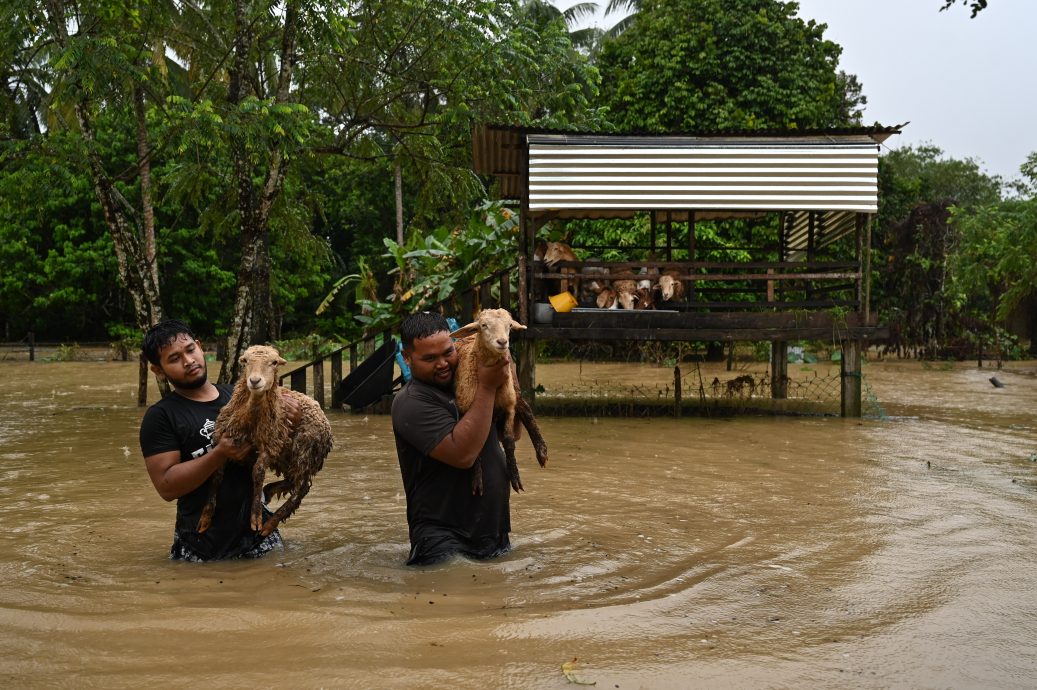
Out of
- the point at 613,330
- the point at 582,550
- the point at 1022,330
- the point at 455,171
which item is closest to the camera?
the point at 582,550

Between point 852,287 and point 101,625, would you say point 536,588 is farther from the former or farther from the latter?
point 852,287

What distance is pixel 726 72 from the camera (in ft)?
76.5

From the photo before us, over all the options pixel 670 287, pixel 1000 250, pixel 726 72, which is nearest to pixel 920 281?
pixel 1000 250

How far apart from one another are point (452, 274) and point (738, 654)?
455 inches

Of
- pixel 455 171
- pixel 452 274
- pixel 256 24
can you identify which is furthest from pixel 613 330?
pixel 256 24

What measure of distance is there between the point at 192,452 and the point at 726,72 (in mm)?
21030

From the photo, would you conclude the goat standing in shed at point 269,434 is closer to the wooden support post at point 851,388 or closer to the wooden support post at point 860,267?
→ the wooden support post at point 851,388

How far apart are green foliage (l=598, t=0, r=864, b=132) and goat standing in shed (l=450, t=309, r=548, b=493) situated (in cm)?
Answer: 1921

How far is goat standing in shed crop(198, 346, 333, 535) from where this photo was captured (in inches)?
176

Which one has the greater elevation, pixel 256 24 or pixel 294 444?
pixel 256 24

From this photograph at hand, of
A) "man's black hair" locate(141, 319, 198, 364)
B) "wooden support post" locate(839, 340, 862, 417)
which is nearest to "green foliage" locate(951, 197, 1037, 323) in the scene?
"wooden support post" locate(839, 340, 862, 417)

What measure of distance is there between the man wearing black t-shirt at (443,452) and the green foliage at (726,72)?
19346 mm

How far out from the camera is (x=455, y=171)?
1695cm

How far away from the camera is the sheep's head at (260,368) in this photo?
4336 millimetres
